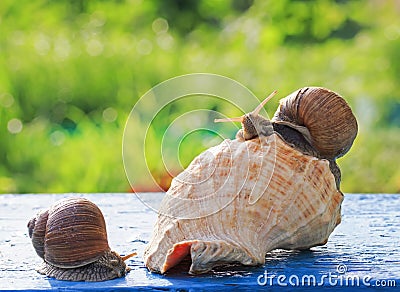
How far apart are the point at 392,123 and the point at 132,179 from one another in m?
2.49

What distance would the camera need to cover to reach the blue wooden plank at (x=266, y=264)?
3.14 feet

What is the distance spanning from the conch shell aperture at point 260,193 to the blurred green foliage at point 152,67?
1493mm

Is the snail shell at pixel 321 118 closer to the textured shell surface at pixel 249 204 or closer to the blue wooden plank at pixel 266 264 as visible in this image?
the textured shell surface at pixel 249 204

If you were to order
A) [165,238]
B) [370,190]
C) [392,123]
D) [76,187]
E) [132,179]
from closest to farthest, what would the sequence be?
1. [165,238]
2. [132,179]
3. [76,187]
4. [370,190]
5. [392,123]

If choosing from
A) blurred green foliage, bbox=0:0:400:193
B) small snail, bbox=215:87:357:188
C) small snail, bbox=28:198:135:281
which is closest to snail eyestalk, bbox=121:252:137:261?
small snail, bbox=28:198:135:281

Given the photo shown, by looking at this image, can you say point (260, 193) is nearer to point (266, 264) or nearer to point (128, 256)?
point (266, 264)

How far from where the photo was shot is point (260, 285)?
0.95 m

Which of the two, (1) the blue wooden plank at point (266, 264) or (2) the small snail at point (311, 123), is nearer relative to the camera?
(1) the blue wooden plank at point (266, 264)

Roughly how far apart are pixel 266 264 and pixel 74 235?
261mm

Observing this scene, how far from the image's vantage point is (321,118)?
111 cm

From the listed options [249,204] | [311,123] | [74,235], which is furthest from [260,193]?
[74,235]

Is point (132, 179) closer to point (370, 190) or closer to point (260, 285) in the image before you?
point (260, 285)

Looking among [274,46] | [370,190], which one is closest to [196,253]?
[370,190]

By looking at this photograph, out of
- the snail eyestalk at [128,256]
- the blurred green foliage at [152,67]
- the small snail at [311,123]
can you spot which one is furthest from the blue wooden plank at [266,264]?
the blurred green foliage at [152,67]
